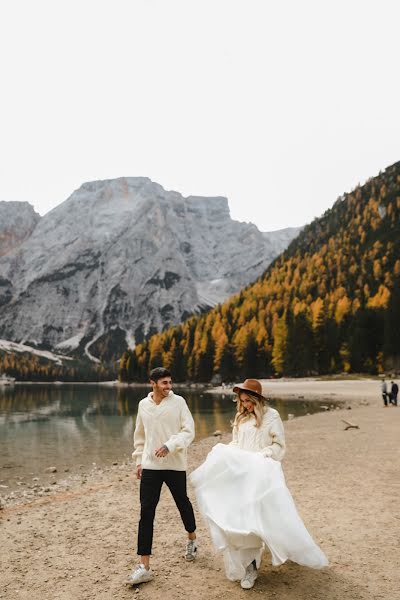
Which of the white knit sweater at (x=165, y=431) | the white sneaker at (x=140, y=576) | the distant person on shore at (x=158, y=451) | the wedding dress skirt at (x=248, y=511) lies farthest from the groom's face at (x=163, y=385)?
the white sneaker at (x=140, y=576)

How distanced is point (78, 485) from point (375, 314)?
8297 cm

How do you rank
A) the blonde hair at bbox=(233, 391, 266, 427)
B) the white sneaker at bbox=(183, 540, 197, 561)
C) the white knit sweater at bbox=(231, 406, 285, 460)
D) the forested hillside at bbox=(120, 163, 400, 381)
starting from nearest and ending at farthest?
1. the white knit sweater at bbox=(231, 406, 285, 460)
2. the blonde hair at bbox=(233, 391, 266, 427)
3. the white sneaker at bbox=(183, 540, 197, 561)
4. the forested hillside at bbox=(120, 163, 400, 381)

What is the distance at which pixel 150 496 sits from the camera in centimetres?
695

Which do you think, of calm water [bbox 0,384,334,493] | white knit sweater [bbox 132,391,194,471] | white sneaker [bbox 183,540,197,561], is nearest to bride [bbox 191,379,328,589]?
white knit sweater [bbox 132,391,194,471]

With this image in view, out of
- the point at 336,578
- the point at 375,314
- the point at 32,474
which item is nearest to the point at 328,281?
the point at 375,314

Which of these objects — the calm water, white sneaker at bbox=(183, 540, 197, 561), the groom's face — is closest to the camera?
the groom's face

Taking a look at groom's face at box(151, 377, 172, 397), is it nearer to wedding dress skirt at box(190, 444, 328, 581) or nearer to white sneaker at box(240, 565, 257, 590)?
wedding dress skirt at box(190, 444, 328, 581)

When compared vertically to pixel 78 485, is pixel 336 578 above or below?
above

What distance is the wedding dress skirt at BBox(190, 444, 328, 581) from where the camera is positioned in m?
5.82

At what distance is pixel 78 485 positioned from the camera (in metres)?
16.2

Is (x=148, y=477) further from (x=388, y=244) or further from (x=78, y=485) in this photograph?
(x=388, y=244)

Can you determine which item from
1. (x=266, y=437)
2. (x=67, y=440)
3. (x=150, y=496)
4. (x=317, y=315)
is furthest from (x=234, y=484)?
(x=317, y=315)

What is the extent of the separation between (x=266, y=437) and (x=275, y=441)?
0.46 ft

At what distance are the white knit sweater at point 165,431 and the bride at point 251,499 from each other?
481mm
